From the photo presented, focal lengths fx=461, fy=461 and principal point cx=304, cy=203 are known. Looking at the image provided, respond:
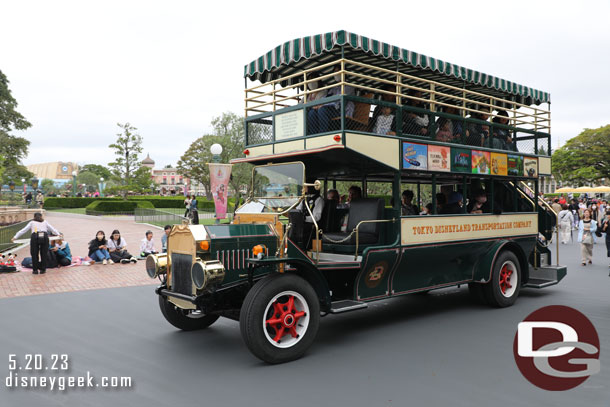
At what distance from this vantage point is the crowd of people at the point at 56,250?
38.5 feet

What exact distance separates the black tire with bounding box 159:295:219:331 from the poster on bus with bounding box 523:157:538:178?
21.0 ft

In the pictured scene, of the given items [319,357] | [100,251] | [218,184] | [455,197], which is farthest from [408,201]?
[100,251]

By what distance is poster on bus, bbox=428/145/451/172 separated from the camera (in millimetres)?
7055

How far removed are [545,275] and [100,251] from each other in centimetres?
1179

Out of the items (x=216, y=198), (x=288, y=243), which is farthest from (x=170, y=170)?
(x=288, y=243)

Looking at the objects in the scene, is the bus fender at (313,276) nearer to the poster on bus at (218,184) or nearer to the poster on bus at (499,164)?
the poster on bus at (499,164)

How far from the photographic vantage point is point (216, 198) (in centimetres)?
1466

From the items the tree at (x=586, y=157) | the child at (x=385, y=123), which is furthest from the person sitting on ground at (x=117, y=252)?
the tree at (x=586, y=157)

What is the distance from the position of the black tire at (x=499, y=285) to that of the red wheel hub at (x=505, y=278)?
39 millimetres

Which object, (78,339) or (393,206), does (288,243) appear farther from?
(78,339)

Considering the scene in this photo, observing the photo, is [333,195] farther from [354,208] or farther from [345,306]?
[345,306]

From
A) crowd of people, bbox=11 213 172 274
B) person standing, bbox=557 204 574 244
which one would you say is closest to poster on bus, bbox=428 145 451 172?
crowd of people, bbox=11 213 172 274

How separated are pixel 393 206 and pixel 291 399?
3.45 m

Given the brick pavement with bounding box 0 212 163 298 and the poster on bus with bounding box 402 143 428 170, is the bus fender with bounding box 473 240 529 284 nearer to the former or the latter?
the poster on bus with bounding box 402 143 428 170
